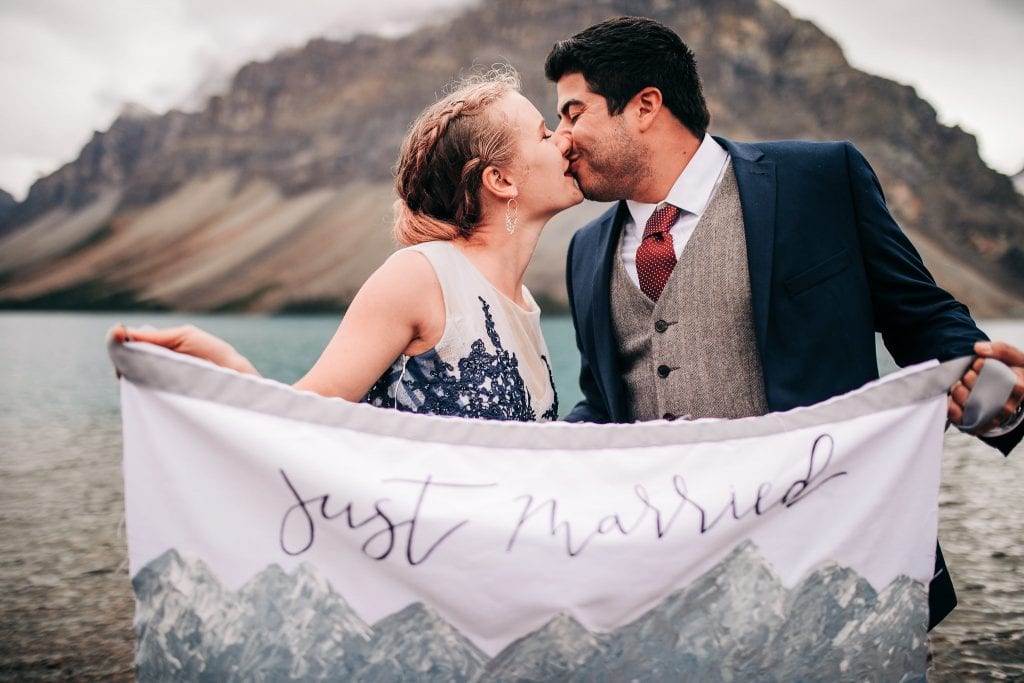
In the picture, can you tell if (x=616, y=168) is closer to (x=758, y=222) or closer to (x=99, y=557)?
(x=758, y=222)

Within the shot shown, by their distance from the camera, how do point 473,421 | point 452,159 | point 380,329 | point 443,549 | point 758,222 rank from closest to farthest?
point 443,549, point 473,421, point 380,329, point 758,222, point 452,159

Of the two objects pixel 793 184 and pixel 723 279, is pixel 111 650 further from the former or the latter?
pixel 793 184

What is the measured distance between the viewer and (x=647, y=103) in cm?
311

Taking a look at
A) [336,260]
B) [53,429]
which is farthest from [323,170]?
[53,429]

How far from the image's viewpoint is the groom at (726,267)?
259 centimetres

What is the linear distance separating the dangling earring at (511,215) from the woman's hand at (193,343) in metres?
1.14

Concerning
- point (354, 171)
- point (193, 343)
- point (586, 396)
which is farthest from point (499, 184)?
point (354, 171)

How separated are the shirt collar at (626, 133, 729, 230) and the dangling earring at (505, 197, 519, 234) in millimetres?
509

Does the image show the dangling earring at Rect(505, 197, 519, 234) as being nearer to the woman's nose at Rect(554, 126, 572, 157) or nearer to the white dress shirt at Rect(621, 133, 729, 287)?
the woman's nose at Rect(554, 126, 572, 157)

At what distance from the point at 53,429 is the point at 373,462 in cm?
1690

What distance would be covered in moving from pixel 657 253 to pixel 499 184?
24.4 inches

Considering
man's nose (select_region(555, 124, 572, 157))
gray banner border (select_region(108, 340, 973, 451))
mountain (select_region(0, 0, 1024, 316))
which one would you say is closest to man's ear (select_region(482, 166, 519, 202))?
man's nose (select_region(555, 124, 572, 157))

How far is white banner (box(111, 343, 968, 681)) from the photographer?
6.18 feet

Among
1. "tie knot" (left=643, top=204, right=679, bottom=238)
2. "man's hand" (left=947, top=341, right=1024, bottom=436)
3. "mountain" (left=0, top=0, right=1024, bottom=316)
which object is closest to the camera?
"man's hand" (left=947, top=341, right=1024, bottom=436)
